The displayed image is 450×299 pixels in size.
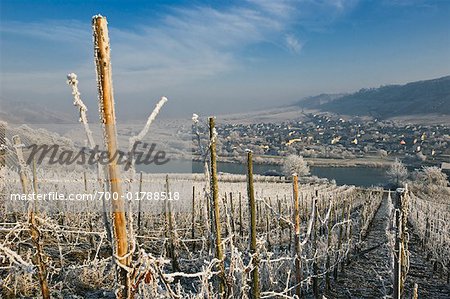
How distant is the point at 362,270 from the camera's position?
32.5ft

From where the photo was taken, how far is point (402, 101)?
136250 millimetres

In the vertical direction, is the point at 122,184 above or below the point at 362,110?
below

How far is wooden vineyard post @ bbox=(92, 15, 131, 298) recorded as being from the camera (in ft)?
4.49

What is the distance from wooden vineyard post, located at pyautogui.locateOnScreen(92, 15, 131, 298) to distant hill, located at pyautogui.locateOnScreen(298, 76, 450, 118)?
426 ft

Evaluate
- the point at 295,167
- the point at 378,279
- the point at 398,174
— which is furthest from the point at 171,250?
the point at 398,174

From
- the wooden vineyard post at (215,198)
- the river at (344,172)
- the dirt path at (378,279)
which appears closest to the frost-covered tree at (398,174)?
the river at (344,172)

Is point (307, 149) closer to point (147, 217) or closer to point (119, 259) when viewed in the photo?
point (147, 217)

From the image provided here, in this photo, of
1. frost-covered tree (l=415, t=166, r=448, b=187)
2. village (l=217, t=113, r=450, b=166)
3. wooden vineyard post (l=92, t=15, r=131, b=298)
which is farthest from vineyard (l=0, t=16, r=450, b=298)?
village (l=217, t=113, r=450, b=166)

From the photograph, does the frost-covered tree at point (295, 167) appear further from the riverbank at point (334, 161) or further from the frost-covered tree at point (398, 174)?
the frost-covered tree at point (398, 174)

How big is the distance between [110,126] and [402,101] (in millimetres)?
152473

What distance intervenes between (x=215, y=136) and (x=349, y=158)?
6800 centimetres

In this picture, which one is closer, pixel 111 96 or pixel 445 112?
pixel 111 96

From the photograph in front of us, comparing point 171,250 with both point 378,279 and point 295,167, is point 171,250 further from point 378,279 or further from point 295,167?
point 295,167

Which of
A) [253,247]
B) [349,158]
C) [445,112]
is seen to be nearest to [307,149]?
[349,158]
